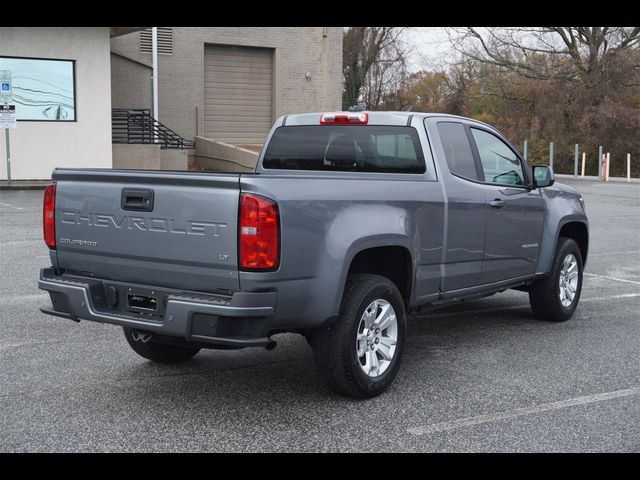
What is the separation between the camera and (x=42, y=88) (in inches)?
938

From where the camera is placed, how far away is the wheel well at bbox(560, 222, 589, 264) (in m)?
8.14

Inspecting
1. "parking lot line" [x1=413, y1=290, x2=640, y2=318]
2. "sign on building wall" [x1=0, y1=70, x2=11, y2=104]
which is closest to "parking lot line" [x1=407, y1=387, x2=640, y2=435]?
"parking lot line" [x1=413, y1=290, x2=640, y2=318]

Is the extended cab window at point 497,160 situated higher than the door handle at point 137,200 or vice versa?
the extended cab window at point 497,160

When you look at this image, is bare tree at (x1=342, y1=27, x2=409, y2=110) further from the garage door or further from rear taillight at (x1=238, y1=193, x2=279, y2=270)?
rear taillight at (x1=238, y1=193, x2=279, y2=270)

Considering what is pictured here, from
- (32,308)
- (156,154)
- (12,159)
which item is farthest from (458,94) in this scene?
(32,308)

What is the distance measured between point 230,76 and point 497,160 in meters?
27.0

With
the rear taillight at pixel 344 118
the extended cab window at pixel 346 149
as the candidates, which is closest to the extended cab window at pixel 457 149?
the extended cab window at pixel 346 149

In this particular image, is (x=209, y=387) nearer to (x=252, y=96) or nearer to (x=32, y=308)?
(x=32, y=308)

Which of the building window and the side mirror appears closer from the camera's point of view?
the side mirror

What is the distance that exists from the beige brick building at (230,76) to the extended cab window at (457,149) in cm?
2531

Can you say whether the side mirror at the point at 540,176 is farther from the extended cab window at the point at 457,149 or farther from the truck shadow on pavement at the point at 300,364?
the truck shadow on pavement at the point at 300,364

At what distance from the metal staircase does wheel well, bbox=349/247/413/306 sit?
2183cm

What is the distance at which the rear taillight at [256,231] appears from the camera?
457 cm

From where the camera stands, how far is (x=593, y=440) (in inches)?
183
